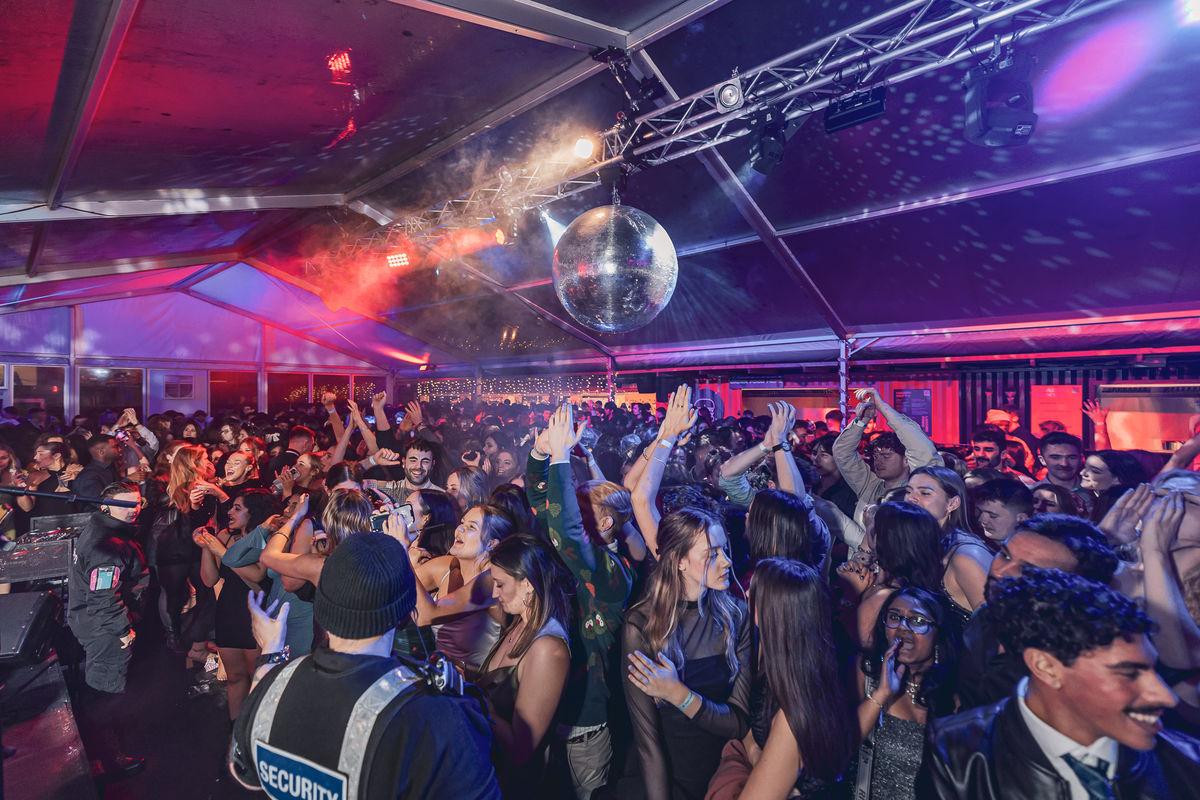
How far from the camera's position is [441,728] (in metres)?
1.25

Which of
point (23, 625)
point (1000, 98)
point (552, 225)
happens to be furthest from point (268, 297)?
point (1000, 98)

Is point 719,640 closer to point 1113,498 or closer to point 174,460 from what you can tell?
point 1113,498

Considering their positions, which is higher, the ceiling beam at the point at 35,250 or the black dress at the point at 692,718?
the ceiling beam at the point at 35,250

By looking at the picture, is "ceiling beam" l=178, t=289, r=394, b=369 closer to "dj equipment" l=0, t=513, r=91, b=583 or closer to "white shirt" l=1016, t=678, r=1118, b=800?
"dj equipment" l=0, t=513, r=91, b=583

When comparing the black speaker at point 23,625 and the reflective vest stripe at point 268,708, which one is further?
the black speaker at point 23,625

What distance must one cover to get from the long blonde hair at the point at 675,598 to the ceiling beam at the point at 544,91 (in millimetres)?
3087

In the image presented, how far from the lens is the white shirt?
1.20 meters

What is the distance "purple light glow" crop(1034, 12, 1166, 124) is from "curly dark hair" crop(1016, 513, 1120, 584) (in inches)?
129

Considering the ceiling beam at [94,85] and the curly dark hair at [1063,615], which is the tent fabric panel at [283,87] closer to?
the ceiling beam at [94,85]

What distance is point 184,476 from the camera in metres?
4.28

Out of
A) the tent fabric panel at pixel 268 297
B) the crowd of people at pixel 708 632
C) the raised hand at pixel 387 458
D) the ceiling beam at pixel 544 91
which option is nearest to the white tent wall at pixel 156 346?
the tent fabric panel at pixel 268 297

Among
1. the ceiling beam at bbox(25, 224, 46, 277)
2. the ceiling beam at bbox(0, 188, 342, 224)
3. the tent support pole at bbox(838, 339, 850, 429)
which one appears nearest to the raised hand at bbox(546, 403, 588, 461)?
the ceiling beam at bbox(0, 188, 342, 224)

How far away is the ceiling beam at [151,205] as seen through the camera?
445 cm

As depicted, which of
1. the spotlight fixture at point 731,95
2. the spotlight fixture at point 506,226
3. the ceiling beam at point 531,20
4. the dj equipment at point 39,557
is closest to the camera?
the ceiling beam at point 531,20
